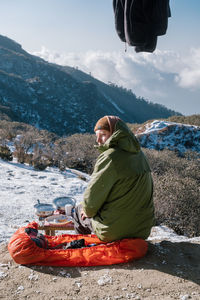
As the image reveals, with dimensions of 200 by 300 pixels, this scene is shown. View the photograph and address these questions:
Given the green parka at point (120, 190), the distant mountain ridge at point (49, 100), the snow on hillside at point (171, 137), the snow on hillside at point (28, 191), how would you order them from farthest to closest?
the distant mountain ridge at point (49, 100) < the snow on hillside at point (171, 137) < the snow on hillside at point (28, 191) < the green parka at point (120, 190)

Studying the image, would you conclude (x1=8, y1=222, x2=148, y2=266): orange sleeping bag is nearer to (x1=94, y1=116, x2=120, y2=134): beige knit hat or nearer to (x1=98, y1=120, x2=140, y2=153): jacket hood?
(x1=98, y1=120, x2=140, y2=153): jacket hood

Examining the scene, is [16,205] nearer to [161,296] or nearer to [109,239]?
[109,239]

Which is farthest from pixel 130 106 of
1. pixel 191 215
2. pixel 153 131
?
pixel 191 215

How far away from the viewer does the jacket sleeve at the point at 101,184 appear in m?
2.14

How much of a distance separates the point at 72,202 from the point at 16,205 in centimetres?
177

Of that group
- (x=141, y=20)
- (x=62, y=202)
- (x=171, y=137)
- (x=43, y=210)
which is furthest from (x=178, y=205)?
(x=171, y=137)

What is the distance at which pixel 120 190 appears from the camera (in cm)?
221

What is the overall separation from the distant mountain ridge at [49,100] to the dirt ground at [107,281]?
35313 mm

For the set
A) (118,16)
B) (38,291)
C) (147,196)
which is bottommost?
(38,291)

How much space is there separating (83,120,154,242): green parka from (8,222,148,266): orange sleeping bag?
9 centimetres

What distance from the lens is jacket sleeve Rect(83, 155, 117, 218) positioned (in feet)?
7.03

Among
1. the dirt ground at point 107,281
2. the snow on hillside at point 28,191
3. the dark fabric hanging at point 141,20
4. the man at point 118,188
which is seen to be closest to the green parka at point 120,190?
the man at point 118,188

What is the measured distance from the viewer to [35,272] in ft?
7.20

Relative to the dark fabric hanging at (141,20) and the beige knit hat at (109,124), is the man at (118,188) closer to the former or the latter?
the beige knit hat at (109,124)
